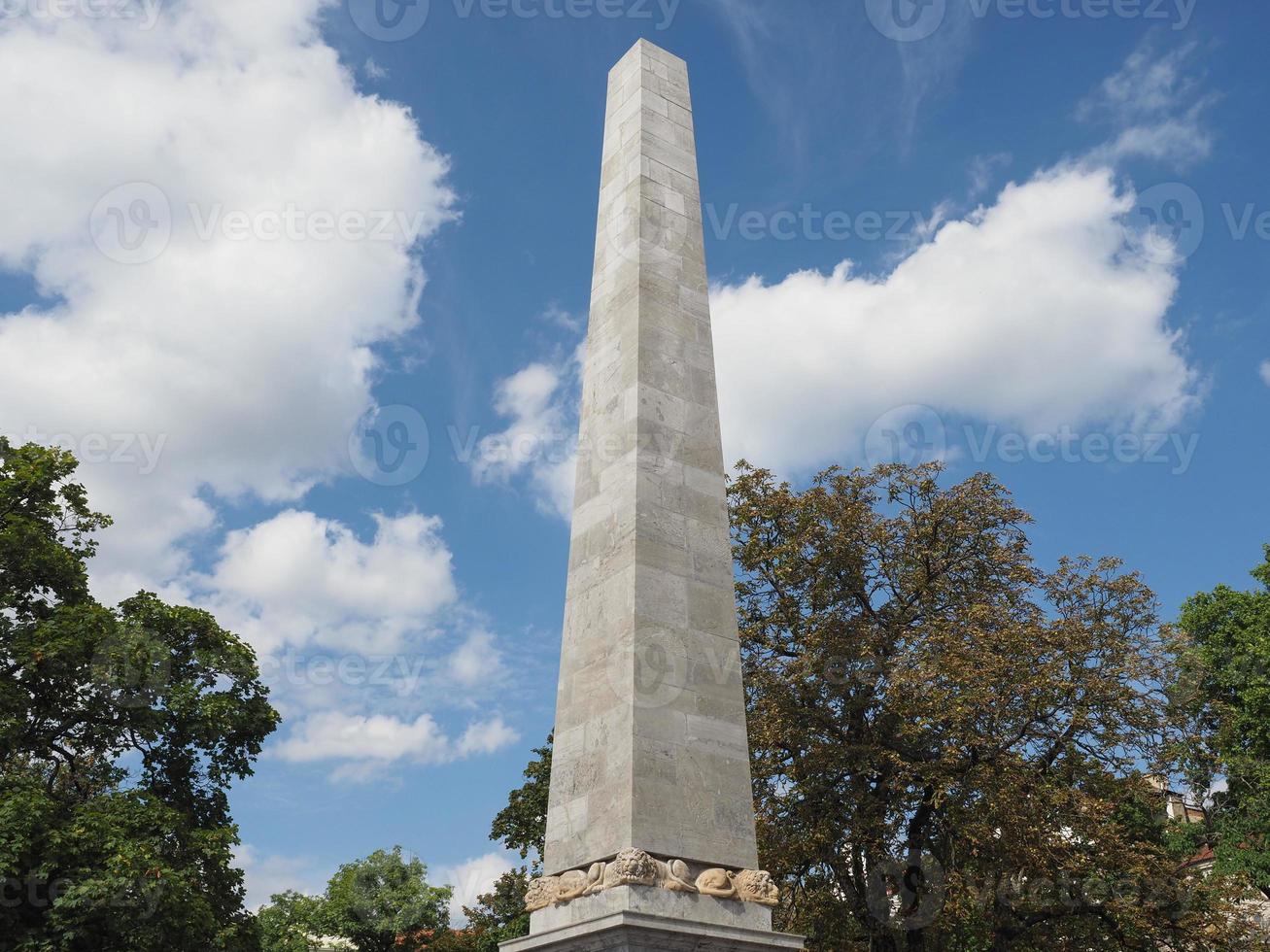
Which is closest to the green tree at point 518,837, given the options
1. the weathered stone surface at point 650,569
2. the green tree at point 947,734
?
the green tree at point 947,734

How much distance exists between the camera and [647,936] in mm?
10617

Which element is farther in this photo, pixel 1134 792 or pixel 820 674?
pixel 820 674

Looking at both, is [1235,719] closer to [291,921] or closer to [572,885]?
[572,885]

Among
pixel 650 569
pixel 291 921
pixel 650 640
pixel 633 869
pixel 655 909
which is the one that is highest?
pixel 291 921

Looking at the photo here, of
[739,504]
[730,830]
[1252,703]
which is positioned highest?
[739,504]

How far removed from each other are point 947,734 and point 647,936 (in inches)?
559

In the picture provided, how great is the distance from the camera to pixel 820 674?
Answer: 2536cm

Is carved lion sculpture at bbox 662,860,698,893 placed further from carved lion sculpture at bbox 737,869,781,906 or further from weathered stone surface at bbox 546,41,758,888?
carved lion sculpture at bbox 737,869,781,906

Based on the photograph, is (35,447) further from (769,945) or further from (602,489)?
(769,945)

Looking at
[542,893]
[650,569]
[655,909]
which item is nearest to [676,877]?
[655,909]

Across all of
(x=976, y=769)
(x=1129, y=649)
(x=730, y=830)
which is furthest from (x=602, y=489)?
(x=1129, y=649)

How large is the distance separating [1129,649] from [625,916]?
18021 millimetres

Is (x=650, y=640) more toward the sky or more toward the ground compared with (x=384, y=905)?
more toward the ground

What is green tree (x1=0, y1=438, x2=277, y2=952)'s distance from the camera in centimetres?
1984
